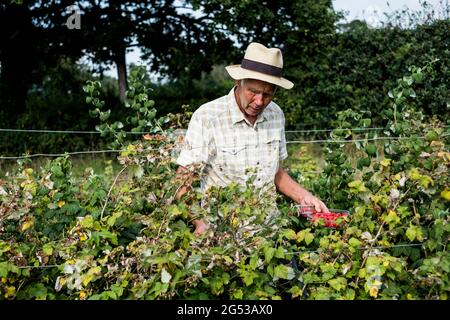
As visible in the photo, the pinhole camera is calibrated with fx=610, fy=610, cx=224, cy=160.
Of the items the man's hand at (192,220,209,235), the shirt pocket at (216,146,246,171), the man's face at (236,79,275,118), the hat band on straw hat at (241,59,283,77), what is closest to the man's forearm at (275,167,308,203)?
the shirt pocket at (216,146,246,171)

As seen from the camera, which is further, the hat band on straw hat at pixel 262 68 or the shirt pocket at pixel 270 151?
the shirt pocket at pixel 270 151

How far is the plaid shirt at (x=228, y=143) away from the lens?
3.12m

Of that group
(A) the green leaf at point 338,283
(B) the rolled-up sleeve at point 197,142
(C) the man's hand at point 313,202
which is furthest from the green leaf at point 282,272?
(B) the rolled-up sleeve at point 197,142

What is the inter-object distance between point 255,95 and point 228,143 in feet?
0.93

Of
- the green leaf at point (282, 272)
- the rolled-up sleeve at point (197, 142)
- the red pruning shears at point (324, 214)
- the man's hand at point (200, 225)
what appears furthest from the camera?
the rolled-up sleeve at point (197, 142)

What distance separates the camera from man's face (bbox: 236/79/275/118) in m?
3.05

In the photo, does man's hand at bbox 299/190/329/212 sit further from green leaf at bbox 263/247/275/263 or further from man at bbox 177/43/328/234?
green leaf at bbox 263/247/275/263

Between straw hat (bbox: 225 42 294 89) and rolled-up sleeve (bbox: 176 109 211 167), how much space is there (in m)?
0.28

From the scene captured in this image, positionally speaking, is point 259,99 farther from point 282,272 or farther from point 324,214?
point 282,272

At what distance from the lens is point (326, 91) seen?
973 cm

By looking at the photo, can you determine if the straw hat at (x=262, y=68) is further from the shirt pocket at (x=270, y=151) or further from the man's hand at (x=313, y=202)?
the man's hand at (x=313, y=202)

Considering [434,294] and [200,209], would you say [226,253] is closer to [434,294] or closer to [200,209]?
[200,209]

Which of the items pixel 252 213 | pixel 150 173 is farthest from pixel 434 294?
pixel 150 173

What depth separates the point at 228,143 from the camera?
3143mm
